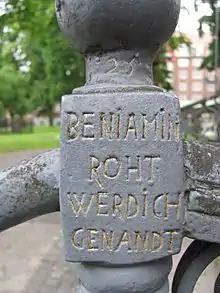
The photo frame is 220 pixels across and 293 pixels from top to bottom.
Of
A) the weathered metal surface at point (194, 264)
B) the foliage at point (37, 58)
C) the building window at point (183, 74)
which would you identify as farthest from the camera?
the building window at point (183, 74)

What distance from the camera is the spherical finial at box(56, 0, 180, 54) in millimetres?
1338

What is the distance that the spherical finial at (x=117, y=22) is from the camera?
52.7 inches

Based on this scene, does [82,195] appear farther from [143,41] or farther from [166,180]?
[143,41]

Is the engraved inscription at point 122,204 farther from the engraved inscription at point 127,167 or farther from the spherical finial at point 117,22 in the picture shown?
the spherical finial at point 117,22

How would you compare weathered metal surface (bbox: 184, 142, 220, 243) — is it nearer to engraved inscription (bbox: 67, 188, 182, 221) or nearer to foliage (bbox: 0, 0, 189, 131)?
engraved inscription (bbox: 67, 188, 182, 221)

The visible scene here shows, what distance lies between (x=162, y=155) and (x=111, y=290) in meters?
0.41

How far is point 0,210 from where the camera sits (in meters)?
1.42

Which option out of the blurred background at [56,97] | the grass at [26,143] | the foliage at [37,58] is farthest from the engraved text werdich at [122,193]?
the grass at [26,143]

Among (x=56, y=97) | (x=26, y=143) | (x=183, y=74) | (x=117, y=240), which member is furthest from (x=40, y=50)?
(x=183, y=74)

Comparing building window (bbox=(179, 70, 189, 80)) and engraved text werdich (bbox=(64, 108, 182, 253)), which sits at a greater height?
engraved text werdich (bbox=(64, 108, 182, 253))

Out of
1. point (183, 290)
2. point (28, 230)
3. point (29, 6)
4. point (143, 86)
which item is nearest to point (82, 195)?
point (143, 86)

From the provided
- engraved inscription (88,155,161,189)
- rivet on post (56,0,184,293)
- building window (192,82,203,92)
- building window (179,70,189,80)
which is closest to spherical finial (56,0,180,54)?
rivet on post (56,0,184,293)

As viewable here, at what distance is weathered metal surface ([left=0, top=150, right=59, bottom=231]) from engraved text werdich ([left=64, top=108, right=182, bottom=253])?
10cm

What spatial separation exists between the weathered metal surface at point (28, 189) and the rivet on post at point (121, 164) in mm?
73
